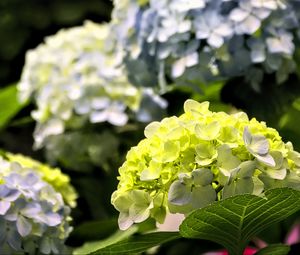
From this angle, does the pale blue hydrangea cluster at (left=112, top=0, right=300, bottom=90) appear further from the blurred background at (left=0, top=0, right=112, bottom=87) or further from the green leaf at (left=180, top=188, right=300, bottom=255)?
the blurred background at (left=0, top=0, right=112, bottom=87)

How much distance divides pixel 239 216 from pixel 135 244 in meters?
0.14

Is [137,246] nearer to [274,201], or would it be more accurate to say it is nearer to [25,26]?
[274,201]

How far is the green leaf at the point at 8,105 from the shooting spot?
5.00ft

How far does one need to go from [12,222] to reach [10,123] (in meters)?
0.74

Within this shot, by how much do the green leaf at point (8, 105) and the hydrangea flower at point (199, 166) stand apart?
0.76 metres

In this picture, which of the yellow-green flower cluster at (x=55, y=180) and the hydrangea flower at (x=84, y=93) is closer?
the yellow-green flower cluster at (x=55, y=180)

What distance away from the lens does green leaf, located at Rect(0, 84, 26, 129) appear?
152cm

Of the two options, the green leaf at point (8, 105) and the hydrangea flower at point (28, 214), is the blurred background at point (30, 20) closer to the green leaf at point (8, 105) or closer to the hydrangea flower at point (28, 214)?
the green leaf at point (8, 105)

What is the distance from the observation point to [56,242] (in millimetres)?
987

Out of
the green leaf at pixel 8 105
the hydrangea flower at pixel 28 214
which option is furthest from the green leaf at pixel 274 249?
the green leaf at pixel 8 105

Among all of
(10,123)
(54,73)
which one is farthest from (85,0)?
(54,73)

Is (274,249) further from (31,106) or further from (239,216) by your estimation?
(31,106)

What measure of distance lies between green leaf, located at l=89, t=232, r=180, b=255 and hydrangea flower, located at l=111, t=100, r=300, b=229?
5 cm

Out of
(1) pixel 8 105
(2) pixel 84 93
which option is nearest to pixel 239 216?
(2) pixel 84 93
